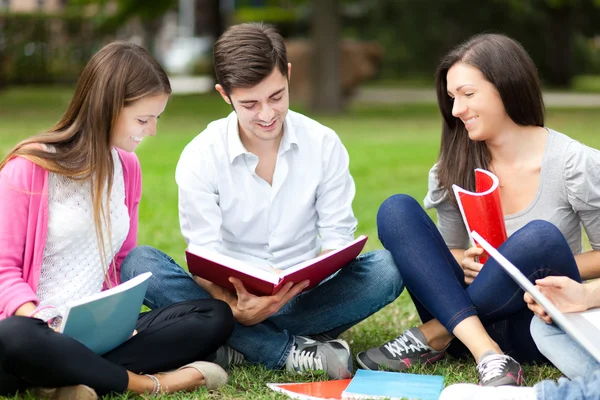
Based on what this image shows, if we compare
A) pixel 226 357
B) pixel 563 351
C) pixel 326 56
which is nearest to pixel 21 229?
pixel 226 357

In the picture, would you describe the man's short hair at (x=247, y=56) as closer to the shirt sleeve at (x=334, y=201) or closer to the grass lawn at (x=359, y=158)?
the shirt sleeve at (x=334, y=201)

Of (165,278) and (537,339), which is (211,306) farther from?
(537,339)

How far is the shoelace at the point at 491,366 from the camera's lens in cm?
285

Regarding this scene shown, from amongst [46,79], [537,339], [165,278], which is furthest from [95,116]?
[46,79]

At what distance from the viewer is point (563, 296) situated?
2857mm

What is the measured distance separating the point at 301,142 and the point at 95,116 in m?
0.79

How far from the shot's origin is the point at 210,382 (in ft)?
9.89

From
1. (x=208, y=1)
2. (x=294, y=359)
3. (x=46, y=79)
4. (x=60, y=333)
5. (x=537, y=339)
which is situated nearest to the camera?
(x=60, y=333)

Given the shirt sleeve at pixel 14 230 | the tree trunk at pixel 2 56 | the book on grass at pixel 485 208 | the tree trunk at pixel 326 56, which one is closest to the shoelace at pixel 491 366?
the book on grass at pixel 485 208

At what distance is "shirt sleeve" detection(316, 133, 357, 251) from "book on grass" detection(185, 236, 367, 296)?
0.80ft

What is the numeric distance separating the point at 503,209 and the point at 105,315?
1.45 m

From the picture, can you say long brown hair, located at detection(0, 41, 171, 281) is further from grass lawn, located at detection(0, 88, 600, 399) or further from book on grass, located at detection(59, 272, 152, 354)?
grass lawn, located at detection(0, 88, 600, 399)

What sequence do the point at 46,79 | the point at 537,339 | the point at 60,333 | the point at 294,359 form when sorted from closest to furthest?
the point at 60,333, the point at 537,339, the point at 294,359, the point at 46,79

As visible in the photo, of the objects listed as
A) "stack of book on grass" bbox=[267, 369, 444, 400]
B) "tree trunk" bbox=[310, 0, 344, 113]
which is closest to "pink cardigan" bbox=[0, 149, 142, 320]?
"stack of book on grass" bbox=[267, 369, 444, 400]
